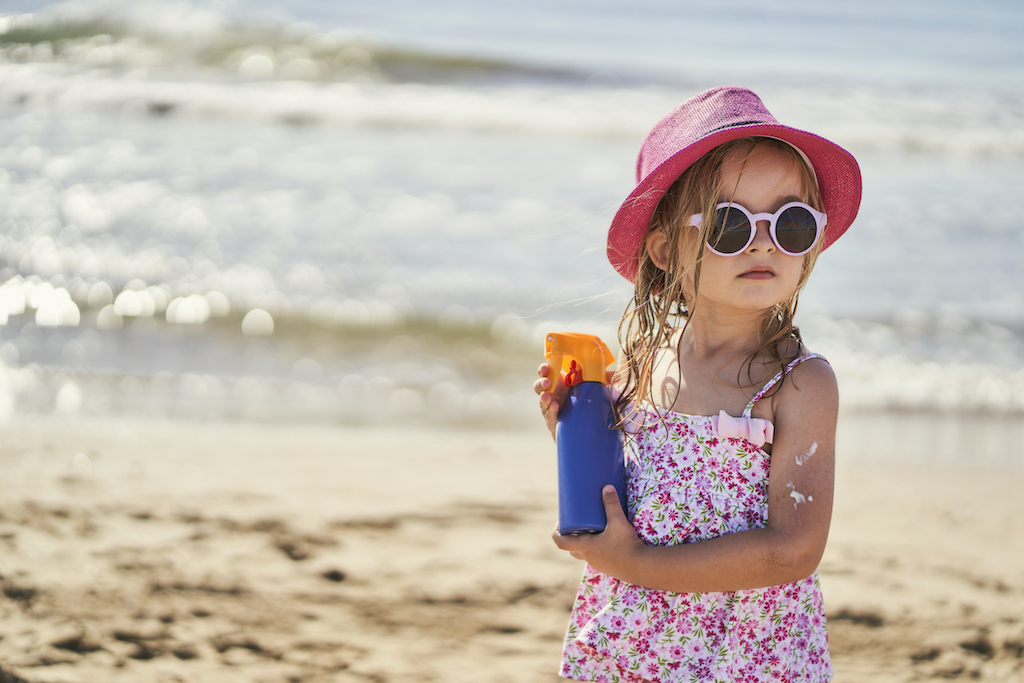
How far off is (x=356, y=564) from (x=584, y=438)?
1741mm

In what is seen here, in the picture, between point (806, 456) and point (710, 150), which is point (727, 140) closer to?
point (710, 150)

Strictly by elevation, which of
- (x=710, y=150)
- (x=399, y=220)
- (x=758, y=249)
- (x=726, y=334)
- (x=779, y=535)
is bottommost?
(x=779, y=535)

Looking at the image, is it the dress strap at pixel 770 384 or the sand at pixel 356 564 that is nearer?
the dress strap at pixel 770 384

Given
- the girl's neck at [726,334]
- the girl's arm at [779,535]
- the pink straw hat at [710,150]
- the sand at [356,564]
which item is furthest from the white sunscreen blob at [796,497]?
the sand at [356,564]

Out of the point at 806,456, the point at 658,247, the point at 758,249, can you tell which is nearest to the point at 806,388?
the point at 806,456

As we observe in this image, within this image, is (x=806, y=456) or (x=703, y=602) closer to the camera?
(x=806, y=456)

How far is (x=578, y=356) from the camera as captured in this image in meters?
1.80

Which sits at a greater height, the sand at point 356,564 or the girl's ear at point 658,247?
the girl's ear at point 658,247

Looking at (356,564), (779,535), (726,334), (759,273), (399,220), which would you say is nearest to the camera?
(779,535)

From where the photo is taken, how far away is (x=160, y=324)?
5961 mm

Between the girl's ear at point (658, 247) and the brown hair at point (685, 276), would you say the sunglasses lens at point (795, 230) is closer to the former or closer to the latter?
the brown hair at point (685, 276)

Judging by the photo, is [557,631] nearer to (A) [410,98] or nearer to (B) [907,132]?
(B) [907,132]

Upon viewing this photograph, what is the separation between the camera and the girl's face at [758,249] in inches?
63.7

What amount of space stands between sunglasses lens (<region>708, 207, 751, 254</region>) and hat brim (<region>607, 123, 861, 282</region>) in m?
0.12
